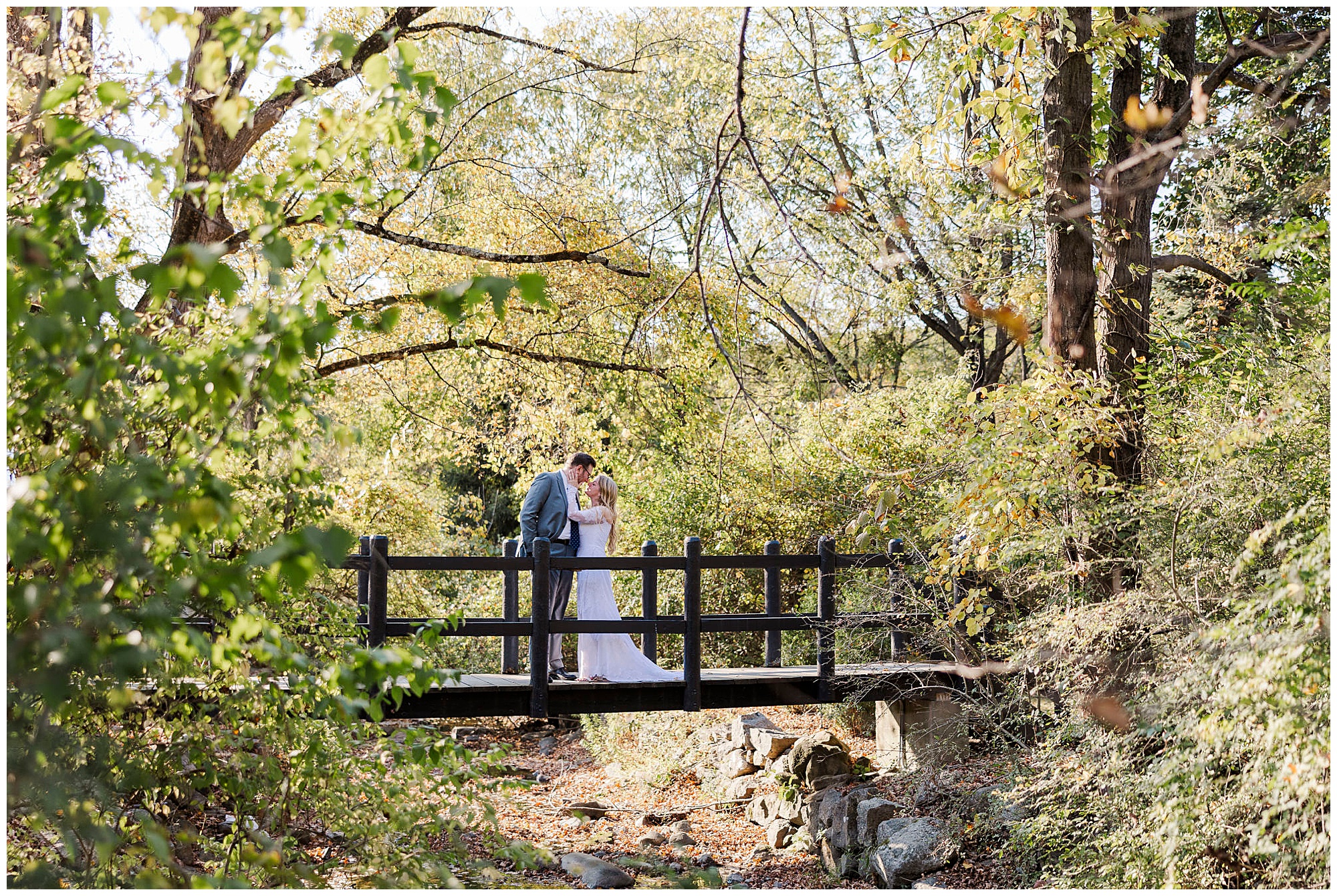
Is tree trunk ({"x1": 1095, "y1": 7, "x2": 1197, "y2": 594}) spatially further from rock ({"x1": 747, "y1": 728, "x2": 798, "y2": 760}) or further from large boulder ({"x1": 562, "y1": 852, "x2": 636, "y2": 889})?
rock ({"x1": 747, "y1": 728, "x2": 798, "y2": 760})

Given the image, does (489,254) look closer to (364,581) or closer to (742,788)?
(364,581)

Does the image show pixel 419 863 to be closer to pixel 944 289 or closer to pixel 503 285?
pixel 503 285

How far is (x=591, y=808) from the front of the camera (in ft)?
32.0

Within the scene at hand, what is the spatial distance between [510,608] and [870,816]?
3.28 m

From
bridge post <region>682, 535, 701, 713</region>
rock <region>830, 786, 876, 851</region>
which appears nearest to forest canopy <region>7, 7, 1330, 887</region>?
A: rock <region>830, 786, 876, 851</region>

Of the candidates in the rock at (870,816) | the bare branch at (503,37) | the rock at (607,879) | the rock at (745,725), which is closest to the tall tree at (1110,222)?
the rock at (870,816)

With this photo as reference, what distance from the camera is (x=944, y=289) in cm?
1136

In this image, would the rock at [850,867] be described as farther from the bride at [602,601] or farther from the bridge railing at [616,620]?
the bride at [602,601]

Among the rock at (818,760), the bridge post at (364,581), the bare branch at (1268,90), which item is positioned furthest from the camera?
the rock at (818,760)

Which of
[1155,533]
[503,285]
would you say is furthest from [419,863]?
[1155,533]

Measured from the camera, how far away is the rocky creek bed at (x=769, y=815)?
7.23 meters

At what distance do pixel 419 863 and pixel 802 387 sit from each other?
10.0 meters

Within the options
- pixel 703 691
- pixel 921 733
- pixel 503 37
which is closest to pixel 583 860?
pixel 703 691

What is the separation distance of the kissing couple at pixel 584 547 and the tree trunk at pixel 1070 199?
3.49 metres
